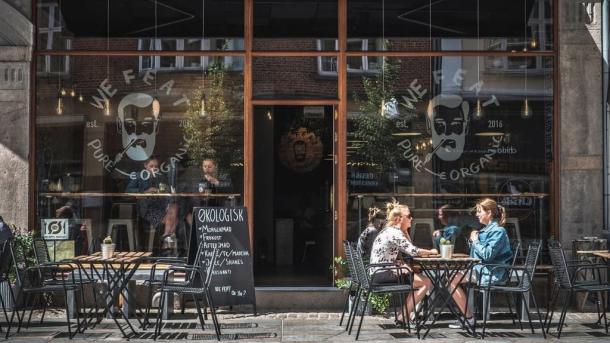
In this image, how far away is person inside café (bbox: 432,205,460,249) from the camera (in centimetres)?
1148

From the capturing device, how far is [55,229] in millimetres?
11617

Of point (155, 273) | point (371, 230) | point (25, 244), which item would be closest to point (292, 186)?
point (371, 230)

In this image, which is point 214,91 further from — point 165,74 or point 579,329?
point 579,329

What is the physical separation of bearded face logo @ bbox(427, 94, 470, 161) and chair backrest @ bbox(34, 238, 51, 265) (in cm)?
515

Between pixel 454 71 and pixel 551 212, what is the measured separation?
2.27 meters

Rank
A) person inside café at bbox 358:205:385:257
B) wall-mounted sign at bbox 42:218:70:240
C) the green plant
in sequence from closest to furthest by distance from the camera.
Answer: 1. the green plant
2. person inside café at bbox 358:205:385:257
3. wall-mounted sign at bbox 42:218:70:240

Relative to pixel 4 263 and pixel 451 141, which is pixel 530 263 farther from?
pixel 4 263

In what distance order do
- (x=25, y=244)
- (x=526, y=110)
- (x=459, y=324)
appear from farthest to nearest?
(x=526, y=110) < (x=25, y=244) < (x=459, y=324)

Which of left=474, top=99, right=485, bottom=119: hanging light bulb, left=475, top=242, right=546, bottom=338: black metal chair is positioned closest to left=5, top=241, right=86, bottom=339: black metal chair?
left=475, top=242, right=546, bottom=338: black metal chair

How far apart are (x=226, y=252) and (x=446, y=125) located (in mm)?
3496

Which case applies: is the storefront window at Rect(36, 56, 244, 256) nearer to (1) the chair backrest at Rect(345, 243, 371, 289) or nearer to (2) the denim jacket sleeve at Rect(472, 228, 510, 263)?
(1) the chair backrest at Rect(345, 243, 371, 289)

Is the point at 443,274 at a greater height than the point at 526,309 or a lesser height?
greater

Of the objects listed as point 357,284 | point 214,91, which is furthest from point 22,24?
point 357,284

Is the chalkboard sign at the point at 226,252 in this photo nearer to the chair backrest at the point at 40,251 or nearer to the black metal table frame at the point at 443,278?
the chair backrest at the point at 40,251
